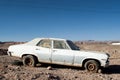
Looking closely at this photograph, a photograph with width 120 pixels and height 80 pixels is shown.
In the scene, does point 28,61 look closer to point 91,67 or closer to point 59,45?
point 59,45

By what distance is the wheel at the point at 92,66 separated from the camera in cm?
1038

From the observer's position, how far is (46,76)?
27.1 ft

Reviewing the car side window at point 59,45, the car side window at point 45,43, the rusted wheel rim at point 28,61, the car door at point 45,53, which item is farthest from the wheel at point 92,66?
the rusted wheel rim at point 28,61

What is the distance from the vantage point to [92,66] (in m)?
10.4

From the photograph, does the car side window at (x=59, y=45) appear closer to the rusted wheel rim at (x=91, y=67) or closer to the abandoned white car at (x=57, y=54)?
the abandoned white car at (x=57, y=54)

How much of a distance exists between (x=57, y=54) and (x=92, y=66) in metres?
1.75

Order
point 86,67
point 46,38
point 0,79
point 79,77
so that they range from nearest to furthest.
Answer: point 0,79 → point 79,77 → point 86,67 → point 46,38

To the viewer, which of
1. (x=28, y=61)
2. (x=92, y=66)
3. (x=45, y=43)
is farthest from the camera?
(x=45, y=43)

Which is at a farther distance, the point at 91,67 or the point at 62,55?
the point at 62,55

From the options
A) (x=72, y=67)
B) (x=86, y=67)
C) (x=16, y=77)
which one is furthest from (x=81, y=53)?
(x=16, y=77)

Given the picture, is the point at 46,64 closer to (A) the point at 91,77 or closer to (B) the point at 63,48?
(B) the point at 63,48

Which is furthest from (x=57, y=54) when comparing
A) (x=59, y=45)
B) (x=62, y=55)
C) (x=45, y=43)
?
(x=45, y=43)

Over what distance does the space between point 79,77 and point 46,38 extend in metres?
3.28

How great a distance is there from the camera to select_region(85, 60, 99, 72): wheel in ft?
34.1
